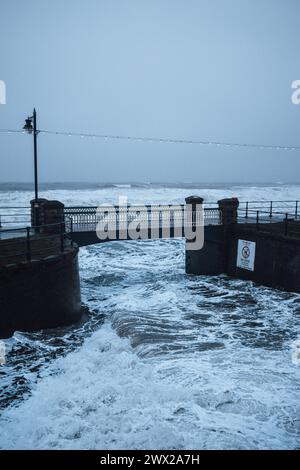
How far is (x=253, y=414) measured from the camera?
263 inches

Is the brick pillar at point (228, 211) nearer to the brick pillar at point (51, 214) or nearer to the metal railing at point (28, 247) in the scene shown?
the brick pillar at point (51, 214)

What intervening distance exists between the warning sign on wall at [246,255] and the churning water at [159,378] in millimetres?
3097

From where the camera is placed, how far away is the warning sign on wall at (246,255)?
17.3 metres

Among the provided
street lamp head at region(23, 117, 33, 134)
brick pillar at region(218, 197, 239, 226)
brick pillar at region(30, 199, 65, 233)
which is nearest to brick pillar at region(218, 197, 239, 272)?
brick pillar at region(218, 197, 239, 226)

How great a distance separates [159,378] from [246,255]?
36.0 feet

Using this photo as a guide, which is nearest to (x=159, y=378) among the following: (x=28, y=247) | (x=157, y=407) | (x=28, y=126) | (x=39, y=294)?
(x=157, y=407)

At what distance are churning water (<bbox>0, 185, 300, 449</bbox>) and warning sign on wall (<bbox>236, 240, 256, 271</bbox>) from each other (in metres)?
3.10

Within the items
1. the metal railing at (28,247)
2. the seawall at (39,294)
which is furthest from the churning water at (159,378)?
the metal railing at (28,247)

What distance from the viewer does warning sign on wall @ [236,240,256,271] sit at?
17.3m

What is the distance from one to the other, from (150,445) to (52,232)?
1057cm

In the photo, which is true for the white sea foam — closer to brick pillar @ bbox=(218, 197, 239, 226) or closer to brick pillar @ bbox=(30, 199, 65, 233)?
brick pillar @ bbox=(30, 199, 65, 233)

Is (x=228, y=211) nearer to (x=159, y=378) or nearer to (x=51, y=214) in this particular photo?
(x=51, y=214)

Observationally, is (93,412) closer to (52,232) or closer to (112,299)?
(112,299)

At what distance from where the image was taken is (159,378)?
7.88m
